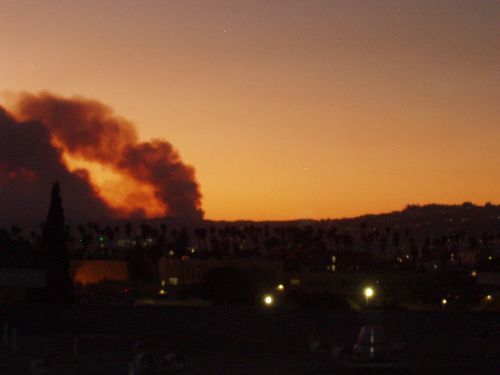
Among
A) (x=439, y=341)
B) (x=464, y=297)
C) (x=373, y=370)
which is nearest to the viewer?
(x=373, y=370)

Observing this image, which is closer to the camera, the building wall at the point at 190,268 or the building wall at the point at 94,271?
the building wall at the point at 94,271

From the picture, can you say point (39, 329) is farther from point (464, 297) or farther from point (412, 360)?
point (464, 297)

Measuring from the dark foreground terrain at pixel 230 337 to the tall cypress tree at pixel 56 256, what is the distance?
34.7 feet

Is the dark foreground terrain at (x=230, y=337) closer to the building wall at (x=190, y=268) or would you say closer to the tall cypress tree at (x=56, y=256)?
the tall cypress tree at (x=56, y=256)

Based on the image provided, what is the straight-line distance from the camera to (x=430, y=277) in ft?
364

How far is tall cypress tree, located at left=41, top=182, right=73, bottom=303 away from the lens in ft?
183

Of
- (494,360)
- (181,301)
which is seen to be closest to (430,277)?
(181,301)

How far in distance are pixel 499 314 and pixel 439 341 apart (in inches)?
154

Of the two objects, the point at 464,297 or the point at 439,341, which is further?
the point at 464,297

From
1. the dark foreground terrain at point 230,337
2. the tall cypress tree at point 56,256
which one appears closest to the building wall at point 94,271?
the tall cypress tree at point 56,256

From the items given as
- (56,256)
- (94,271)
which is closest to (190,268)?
(94,271)

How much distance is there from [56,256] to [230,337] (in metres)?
21.6

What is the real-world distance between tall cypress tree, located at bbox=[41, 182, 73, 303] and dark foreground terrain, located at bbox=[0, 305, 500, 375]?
10.6 metres

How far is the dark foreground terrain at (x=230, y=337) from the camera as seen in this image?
2916cm
